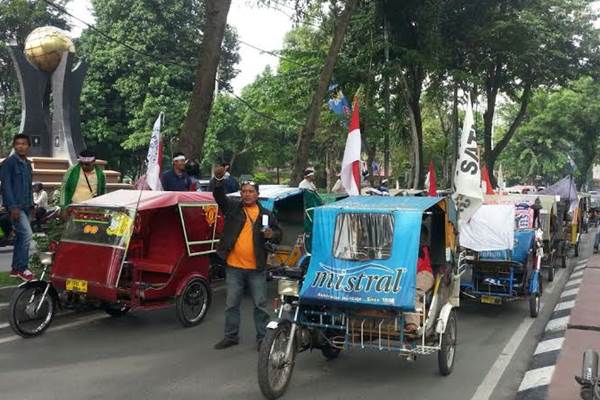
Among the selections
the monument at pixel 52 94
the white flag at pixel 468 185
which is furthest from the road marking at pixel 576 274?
the monument at pixel 52 94

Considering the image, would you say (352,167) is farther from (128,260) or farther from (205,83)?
(205,83)

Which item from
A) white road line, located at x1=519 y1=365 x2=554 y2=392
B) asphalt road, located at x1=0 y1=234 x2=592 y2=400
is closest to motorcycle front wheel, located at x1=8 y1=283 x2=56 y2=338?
asphalt road, located at x1=0 y1=234 x2=592 y2=400

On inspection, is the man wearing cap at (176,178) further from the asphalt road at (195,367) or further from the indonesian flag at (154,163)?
the asphalt road at (195,367)

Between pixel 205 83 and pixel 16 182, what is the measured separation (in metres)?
4.41

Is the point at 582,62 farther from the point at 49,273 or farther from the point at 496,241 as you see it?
the point at 49,273

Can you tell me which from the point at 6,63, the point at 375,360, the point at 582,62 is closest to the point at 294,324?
the point at 375,360

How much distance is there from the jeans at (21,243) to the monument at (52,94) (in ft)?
45.3

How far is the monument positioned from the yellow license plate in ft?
48.9

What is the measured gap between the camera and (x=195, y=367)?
5613 mm

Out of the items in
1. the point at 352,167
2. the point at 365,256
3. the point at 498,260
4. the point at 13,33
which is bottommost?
the point at 498,260

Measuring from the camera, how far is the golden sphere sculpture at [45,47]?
21.0 meters

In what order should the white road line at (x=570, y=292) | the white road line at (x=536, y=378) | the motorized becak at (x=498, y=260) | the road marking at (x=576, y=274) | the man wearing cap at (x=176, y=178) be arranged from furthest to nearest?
the road marking at (x=576, y=274)
the white road line at (x=570, y=292)
the man wearing cap at (x=176, y=178)
the motorized becak at (x=498, y=260)
the white road line at (x=536, y=378)

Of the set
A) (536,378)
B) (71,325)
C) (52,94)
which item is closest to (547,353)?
(536,378)

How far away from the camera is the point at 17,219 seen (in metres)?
7.05
